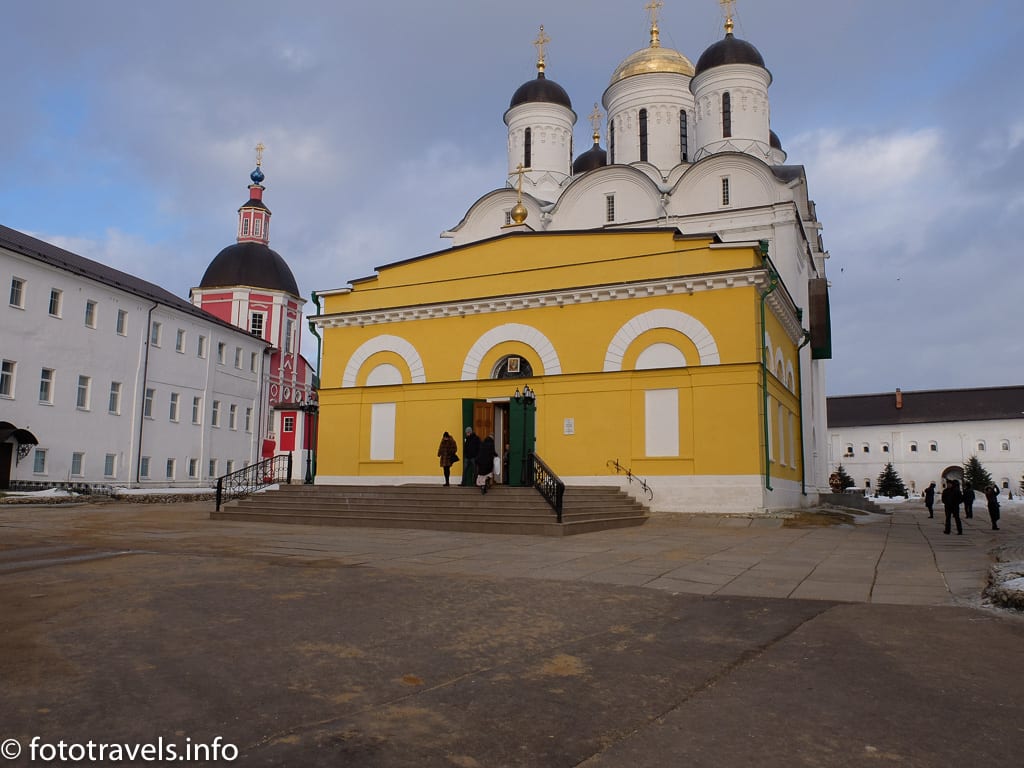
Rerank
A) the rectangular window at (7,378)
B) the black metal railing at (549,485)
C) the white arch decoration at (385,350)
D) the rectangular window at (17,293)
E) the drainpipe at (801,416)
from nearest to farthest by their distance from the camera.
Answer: the black metal railing at (549,485) < the white arch decoration at (385,350) < the drainpipe at (801,416) < the rectangular window at (7,378) < the rectangular window at (17,293)

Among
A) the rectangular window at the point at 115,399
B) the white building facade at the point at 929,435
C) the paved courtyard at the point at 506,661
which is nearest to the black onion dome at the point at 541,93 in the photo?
the rectangular window at the point at 115,399

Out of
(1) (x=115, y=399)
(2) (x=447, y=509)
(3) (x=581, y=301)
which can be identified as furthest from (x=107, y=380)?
(2) (x=447, y=509)

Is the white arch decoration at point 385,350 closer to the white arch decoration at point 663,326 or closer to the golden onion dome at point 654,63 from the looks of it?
the white arch decoration at point 663,326

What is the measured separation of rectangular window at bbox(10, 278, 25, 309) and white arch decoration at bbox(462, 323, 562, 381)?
64.2 ft

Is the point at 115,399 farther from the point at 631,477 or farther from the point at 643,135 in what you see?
the point at 643,135

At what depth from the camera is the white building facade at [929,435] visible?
250ft

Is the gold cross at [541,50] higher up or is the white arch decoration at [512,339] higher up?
the gold cross at [541,50]

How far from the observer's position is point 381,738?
3539 mm

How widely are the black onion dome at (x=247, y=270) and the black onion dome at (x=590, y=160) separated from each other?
21313mm

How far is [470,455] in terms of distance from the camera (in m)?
18.8

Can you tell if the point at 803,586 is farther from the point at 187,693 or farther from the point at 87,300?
the point at 87,300

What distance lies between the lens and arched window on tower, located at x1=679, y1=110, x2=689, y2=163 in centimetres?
3538

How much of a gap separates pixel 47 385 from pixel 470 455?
21.6m

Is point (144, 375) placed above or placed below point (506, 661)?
above
